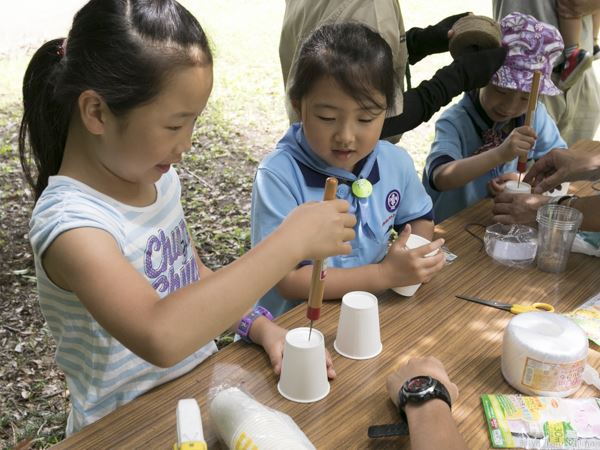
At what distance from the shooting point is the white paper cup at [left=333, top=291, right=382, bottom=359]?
1.21 meters

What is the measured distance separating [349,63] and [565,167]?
38.6 inches

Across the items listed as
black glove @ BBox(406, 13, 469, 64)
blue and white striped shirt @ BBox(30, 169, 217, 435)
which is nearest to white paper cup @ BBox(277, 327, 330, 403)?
blue and white striped shirt @ BBox(30, 169, 217, 435)

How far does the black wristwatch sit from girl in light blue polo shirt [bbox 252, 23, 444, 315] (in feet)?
1.25

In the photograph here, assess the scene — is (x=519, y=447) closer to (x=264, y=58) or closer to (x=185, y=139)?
(x=185, y=139)

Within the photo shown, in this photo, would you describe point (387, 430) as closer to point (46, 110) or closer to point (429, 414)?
point (429, 414)

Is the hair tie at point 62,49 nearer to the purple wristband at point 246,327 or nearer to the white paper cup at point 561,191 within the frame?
the purple wristband at point 246,327

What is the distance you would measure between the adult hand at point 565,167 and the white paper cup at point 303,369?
1262 mm

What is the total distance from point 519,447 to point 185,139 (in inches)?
32.0

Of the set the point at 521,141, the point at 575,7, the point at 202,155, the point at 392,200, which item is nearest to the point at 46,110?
the point at 392,200

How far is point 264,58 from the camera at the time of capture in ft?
23.1

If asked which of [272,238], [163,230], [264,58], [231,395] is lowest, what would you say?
A: [264,58]

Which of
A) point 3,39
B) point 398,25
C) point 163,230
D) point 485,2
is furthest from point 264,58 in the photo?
point 163,230

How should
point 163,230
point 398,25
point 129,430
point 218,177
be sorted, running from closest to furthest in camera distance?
1. point 129,430
2. point 163,230
3. point 398,25
4. point 218,177

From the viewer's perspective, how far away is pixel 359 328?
121 cm
